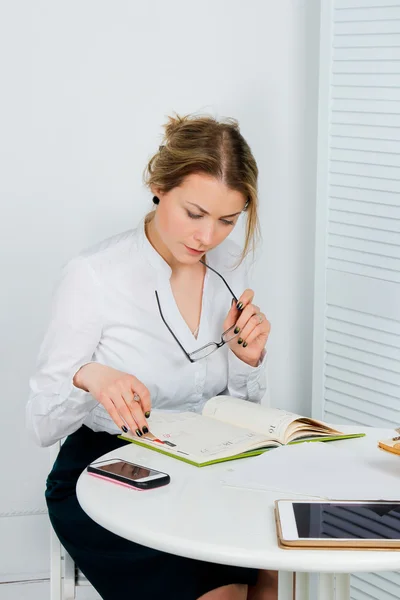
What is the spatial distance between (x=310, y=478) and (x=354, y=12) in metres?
1.24

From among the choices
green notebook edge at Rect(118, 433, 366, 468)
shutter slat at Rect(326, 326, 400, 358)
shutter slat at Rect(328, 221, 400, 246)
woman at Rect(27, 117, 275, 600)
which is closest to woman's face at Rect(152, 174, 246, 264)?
woman at Rect(27, 117, 275, 600)

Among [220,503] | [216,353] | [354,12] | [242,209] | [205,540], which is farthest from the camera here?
[354,12]

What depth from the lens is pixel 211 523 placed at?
1.17 metres

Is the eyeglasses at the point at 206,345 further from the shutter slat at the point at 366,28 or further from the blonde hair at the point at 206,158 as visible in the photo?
the shutter slat at the point at 366,28

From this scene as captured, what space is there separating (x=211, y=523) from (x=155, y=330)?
25.7 inches

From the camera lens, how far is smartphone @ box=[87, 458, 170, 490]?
4.25 ft

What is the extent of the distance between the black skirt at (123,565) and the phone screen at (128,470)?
17 centimetres

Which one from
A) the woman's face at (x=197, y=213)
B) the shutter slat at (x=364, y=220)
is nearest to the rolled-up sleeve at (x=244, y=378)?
the woman's face at (x=197, y=213)

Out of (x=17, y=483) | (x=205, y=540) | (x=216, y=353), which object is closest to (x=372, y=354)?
(x=216, y=353)

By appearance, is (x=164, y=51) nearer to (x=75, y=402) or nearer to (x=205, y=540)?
(x=75, y=402)

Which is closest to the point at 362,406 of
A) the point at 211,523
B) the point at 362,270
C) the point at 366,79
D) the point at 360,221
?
the point at 362,270

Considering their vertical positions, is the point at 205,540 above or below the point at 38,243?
below

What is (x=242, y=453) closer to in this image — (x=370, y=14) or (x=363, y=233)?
(x=363, y=233)

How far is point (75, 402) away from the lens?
1.59 m
